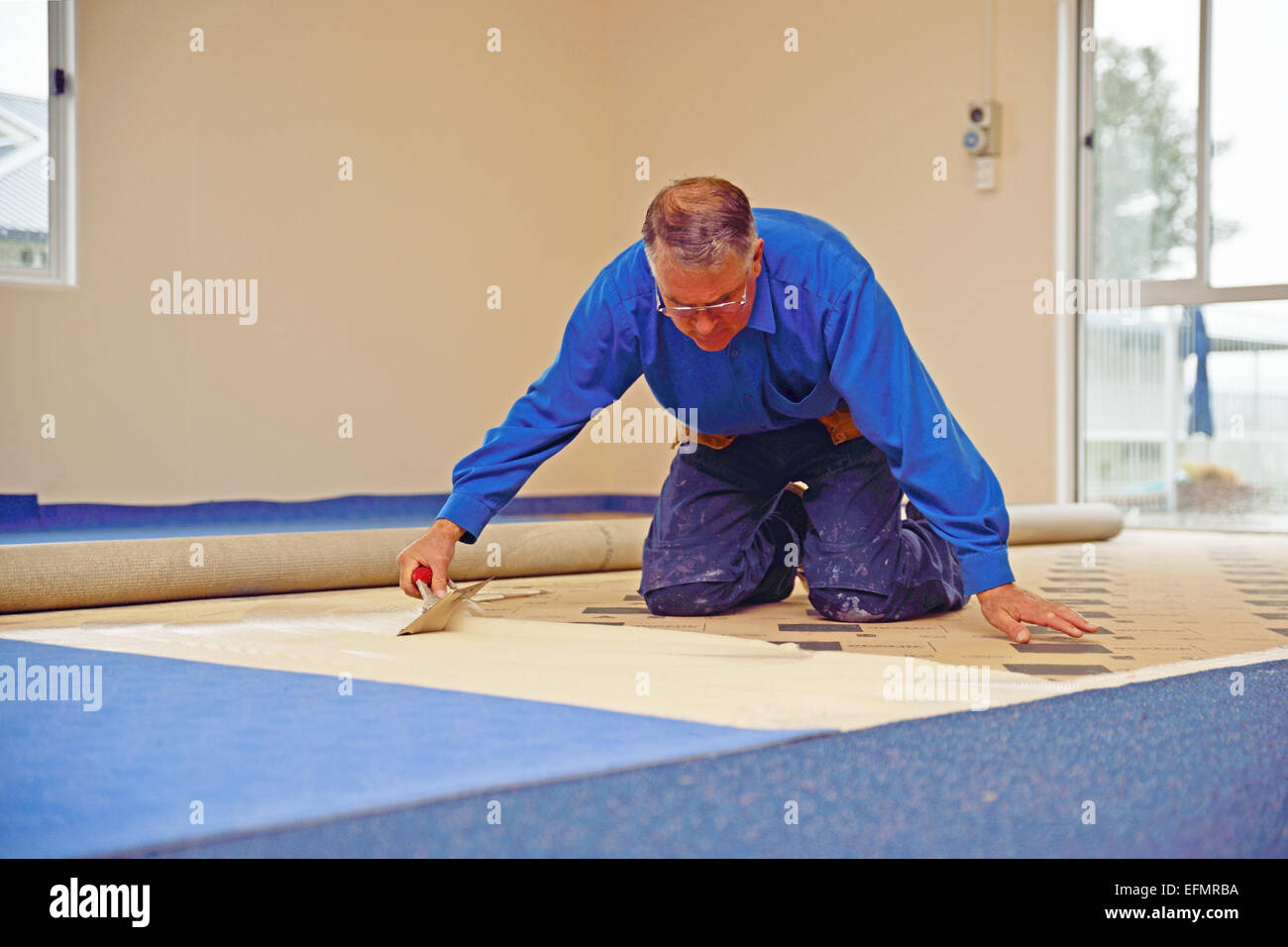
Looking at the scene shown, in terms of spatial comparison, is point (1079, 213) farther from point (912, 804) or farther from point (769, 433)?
point (912, 804)

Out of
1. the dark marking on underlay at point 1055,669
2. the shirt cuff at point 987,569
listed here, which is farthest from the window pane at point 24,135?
the dark marking on underlay at point 1055,669

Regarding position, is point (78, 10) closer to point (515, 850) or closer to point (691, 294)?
point (691, 294)

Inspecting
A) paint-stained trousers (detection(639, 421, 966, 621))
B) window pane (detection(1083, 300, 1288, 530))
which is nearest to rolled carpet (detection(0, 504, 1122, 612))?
paint-stained trousers (detection(639, 421, 966, 621))

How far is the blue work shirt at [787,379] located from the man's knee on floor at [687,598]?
352 mm

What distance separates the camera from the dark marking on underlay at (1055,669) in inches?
66.4

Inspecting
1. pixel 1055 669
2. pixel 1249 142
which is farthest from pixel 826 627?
pixel 1249 142

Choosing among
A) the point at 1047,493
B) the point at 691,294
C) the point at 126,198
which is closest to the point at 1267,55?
the point at 1047,493

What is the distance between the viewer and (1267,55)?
17.1 feet

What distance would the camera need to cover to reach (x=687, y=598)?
2.42 metres

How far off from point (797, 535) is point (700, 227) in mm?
930

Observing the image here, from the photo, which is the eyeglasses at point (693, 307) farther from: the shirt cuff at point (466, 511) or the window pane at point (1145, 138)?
the window pane at point (1145, 138)

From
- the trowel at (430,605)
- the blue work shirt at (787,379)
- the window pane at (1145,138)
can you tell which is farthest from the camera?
the window pane at (1145,138)

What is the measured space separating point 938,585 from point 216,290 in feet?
12.9
